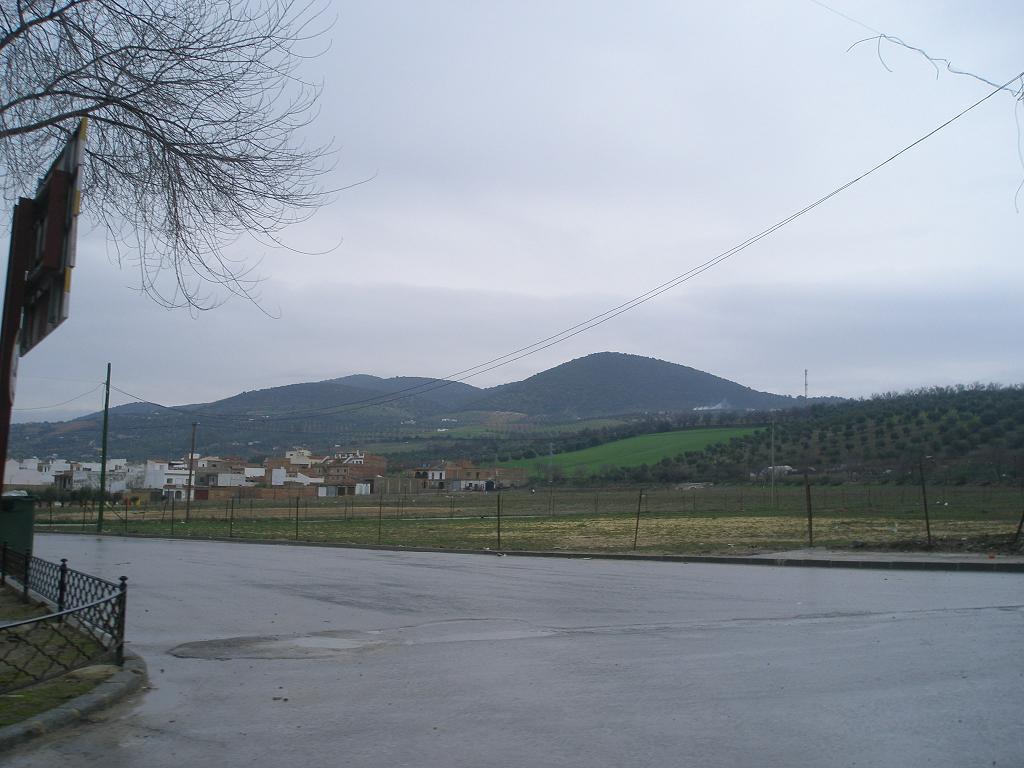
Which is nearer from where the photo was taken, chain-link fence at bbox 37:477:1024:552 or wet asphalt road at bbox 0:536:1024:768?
wet asphalt road at bbox 0:536:1024:768

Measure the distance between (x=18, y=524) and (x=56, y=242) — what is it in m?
9.33

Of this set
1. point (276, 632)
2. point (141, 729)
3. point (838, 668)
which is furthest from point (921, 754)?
point (276, 632)

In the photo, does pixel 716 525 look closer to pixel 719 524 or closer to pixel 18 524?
pixel 719 524

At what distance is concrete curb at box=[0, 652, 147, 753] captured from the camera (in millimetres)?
6625

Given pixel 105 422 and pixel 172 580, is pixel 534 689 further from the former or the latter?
pixel 105 422

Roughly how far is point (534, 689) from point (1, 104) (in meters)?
8.68

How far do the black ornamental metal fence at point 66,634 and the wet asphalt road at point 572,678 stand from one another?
2.07 ft

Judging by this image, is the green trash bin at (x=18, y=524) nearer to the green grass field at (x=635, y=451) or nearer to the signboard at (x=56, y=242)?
the signboard at (x=56, y=242)

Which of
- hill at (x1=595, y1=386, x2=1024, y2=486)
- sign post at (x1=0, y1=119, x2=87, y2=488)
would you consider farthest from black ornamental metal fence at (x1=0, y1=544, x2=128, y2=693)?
hill at (x1=595, y1=386, x2=1024, y2=486)

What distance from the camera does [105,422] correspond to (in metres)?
45.0

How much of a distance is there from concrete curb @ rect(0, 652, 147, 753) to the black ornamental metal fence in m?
0.42

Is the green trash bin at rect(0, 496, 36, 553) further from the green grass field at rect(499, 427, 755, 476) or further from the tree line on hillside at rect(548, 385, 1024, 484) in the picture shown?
the green grass field at rect(499, 427, 755, 476)

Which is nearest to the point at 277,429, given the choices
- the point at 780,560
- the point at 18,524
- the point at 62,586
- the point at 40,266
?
the point at 780,560

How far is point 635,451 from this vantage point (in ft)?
361
